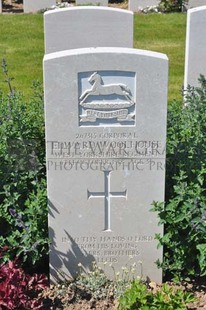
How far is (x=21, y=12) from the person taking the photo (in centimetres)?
1431

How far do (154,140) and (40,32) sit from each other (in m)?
8.42

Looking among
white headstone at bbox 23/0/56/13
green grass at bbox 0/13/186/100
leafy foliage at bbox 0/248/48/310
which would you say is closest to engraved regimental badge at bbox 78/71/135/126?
leafy foliage at bbox 0/248/48/310

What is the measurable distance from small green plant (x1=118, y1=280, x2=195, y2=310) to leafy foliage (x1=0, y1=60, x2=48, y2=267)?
67cm

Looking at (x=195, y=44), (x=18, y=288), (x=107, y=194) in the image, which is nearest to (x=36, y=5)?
(x=195, y=44)

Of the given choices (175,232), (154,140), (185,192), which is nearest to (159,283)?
(175,232)

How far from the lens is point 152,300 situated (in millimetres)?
3848

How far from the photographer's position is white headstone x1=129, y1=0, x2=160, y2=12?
14.0 meters

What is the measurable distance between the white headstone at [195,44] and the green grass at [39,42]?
1515 millimetres

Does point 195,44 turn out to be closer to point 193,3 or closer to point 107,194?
point 107,194

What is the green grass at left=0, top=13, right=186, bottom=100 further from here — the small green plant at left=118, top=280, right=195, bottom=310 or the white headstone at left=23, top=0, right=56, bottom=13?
the small green plant at left=118, top=280, right=195, bottom=310

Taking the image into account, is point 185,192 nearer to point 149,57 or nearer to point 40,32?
point 149,57

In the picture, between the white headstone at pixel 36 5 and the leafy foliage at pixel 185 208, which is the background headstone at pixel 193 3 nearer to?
the white headstone at pixel 36 5

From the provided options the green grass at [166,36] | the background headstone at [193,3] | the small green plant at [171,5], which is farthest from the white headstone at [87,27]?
the background headstone at [193,3]

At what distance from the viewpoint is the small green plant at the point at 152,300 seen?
3.78m
